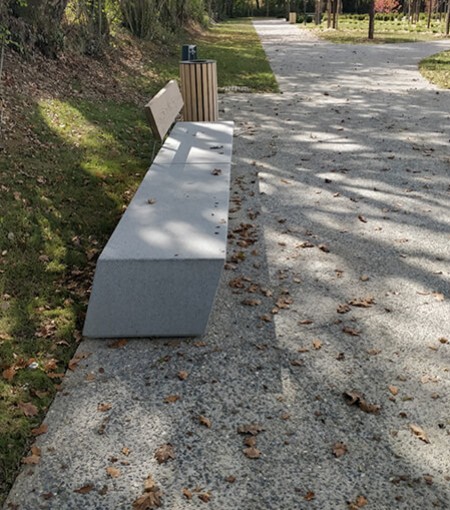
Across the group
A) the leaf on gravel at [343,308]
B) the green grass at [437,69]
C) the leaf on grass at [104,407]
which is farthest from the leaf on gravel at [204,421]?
the green grass at [437,69]

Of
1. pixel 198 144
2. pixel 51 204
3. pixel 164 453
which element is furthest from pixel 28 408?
pixel 198 144

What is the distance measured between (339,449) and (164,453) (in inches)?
31.7

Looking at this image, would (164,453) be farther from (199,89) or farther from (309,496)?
(199,89)

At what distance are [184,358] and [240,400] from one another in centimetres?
52

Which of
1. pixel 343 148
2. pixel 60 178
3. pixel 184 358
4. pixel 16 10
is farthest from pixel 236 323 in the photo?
pixel 16 10

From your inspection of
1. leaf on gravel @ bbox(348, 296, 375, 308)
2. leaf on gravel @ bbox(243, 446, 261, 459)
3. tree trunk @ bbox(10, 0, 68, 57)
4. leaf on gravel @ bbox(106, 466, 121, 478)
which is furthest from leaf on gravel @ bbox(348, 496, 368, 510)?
tree trunk @ bbox(10, 0, 68, 57)

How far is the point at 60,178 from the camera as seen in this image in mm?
6707

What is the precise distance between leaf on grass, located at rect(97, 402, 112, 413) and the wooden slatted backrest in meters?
3.84

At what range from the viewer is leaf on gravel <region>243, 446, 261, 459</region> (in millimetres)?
3012

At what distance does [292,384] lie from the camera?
3580mm

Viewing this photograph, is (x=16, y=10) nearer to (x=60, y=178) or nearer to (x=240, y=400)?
(x=60, y=178)

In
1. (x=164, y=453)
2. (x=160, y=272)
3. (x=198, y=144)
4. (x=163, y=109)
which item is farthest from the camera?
(x=163, y=109)

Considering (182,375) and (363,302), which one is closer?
(182,375)

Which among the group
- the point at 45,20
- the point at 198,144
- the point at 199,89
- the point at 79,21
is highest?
the point at 45,20
